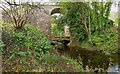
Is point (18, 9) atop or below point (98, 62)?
atop

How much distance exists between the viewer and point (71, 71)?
295cm

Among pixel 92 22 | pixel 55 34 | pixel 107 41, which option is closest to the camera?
pixel 107 41

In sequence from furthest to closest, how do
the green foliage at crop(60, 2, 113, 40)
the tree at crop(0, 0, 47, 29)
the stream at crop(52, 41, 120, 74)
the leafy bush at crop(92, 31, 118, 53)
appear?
1. the green foliage at crop(60, 2, 113, 40)
2. the leafy bush at crop(92, 31, 118, 53)
3. the stream at crop(52, 41, 120, 74)
4. the tree at crop(0, 0, 47, 29)

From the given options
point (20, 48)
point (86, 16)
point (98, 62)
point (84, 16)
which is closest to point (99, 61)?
point (98, 62)

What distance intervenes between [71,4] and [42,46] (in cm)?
446

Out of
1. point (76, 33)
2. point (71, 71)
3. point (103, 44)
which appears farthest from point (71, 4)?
point (71, 71)

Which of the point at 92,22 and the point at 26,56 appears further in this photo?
the point at 92,22

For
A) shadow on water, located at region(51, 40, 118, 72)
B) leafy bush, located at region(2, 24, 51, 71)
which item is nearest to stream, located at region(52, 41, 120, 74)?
shadow on water, located at region(51, 40, 118, 72)

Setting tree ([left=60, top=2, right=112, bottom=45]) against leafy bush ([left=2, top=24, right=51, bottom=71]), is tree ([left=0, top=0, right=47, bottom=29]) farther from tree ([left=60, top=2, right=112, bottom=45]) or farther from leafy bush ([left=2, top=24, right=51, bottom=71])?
tree ([left=60, top=2, right=112, bottom=45])

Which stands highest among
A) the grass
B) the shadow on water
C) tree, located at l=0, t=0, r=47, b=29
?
tree, located at l=0, t=0, r=47, b=29

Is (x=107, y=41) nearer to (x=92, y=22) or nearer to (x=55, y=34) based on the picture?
(x=92, y=22)

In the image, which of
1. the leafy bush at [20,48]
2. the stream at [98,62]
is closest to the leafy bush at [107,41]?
the stream at [98,62]

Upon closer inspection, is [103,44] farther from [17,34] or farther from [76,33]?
[17,34]

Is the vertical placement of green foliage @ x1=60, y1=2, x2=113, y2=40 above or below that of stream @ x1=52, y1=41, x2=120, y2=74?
above
